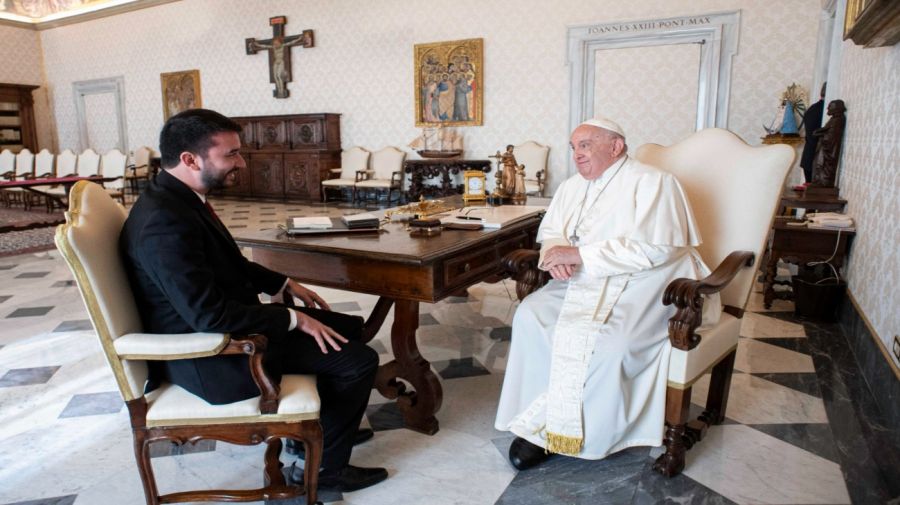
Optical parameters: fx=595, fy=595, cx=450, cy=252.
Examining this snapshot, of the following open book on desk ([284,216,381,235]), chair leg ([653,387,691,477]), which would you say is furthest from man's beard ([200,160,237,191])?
chair leg ([653,387,691,477])

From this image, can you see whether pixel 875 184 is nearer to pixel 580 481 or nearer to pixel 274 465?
pixel 580 481

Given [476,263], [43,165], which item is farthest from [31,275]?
[43,165]

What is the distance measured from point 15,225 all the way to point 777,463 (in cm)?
861

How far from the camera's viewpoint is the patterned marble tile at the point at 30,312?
402cm

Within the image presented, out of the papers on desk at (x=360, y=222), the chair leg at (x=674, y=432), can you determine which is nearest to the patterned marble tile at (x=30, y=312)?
the papers on desk at (x=360, y=222)

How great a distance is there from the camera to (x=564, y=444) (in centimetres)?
202

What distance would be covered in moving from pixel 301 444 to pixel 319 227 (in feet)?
2.89

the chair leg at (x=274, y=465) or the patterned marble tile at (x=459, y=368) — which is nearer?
the chair leg at (x=274, y=465)

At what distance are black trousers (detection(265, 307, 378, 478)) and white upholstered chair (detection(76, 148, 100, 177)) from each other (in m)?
9.64

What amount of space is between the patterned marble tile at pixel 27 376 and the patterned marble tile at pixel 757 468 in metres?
2.98

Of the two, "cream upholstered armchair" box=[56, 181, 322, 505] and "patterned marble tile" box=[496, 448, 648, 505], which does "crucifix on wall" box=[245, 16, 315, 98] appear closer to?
"cream upholstered armchair" box=[56, 181, 322, 505]

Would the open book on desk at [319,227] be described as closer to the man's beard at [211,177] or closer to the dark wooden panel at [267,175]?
the man's beard at [211,177]

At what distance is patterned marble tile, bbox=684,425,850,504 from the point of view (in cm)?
192

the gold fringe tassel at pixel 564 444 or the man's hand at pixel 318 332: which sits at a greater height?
the man's hand at pixel 318 332
